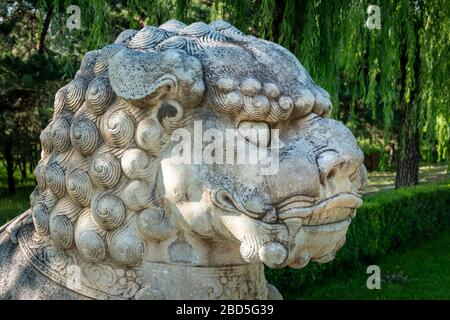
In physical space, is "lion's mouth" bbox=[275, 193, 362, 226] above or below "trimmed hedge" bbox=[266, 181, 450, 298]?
above

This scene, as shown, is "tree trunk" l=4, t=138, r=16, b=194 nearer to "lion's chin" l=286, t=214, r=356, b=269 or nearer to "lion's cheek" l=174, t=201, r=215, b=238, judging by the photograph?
"lion's cheek" l=174, t=201, r=215, b=238

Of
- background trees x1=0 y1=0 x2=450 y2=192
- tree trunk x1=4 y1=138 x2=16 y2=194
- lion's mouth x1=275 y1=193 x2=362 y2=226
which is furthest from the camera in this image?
tree trunk x1=4 y1=138 x2=16 y2=194

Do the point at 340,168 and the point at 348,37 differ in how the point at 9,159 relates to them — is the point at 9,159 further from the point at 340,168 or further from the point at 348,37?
the point at 340,168

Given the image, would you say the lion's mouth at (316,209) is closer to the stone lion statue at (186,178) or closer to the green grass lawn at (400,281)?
the stone lion statue at (186,178)

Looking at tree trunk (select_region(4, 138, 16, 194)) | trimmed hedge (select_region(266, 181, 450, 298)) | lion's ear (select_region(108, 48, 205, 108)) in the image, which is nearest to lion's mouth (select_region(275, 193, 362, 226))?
lion's ear (select_region(108, 48, 205, 108))

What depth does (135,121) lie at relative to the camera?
1.73m

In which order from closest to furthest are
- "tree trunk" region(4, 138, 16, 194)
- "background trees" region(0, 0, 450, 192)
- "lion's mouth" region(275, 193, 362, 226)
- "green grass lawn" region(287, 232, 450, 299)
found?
"lion's mouth" region(275, 193, 362, 226) < "background trees" region(0, 0, 450, 192) < "green grass lawn" region(287, 232, 450, 299) < "tree trunk" region(4, 138, 16, 194)

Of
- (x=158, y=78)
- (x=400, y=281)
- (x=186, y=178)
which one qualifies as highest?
(x=158, y=78)

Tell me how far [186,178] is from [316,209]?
38cm

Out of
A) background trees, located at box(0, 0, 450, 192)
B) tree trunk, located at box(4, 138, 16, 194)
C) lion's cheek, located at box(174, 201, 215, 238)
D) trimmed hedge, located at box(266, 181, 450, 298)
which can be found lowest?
trimmed hedge, located at box(266, 181, 450, 298)

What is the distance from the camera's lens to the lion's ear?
1.68 metres

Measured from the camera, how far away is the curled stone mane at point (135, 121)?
1.68m

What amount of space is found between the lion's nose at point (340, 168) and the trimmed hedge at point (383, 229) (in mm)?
4321

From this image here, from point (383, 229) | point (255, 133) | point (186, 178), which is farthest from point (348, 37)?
point (383, 229)
